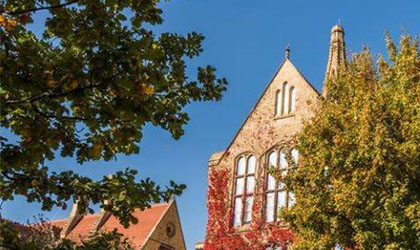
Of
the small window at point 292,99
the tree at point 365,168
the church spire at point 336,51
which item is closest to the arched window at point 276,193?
the small window at point 292,99

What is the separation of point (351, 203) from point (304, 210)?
73.0 inches

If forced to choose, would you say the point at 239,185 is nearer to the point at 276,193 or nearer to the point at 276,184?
the point at 276,184

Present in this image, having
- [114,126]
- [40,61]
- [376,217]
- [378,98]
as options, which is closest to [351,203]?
[376,217]

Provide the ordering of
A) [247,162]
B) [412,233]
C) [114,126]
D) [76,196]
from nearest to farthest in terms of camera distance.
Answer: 1. [114,126]
2. [76,196]
3. [412,233]
4. [247,162]

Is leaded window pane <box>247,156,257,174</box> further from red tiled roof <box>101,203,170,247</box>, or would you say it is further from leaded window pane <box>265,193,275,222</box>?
red tiled roof <box>101,203,170,247</box>

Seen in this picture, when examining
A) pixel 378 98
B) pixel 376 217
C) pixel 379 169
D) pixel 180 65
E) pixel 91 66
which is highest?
pixel 378 98

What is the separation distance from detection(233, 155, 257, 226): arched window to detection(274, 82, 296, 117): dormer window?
98.6 inches

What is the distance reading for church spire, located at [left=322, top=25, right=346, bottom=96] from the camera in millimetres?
26234

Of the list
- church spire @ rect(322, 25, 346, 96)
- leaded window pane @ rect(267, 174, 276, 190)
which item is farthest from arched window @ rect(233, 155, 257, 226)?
church spire @ rect(322, 25, 346, 96)

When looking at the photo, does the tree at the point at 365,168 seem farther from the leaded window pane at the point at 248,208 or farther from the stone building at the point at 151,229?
the stone building at the point at 151,229

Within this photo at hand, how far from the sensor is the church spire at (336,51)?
86.1 ft

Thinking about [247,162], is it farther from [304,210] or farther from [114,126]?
[114,126]

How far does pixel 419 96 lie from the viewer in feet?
55.0

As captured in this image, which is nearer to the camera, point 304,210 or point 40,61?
point 40,61
